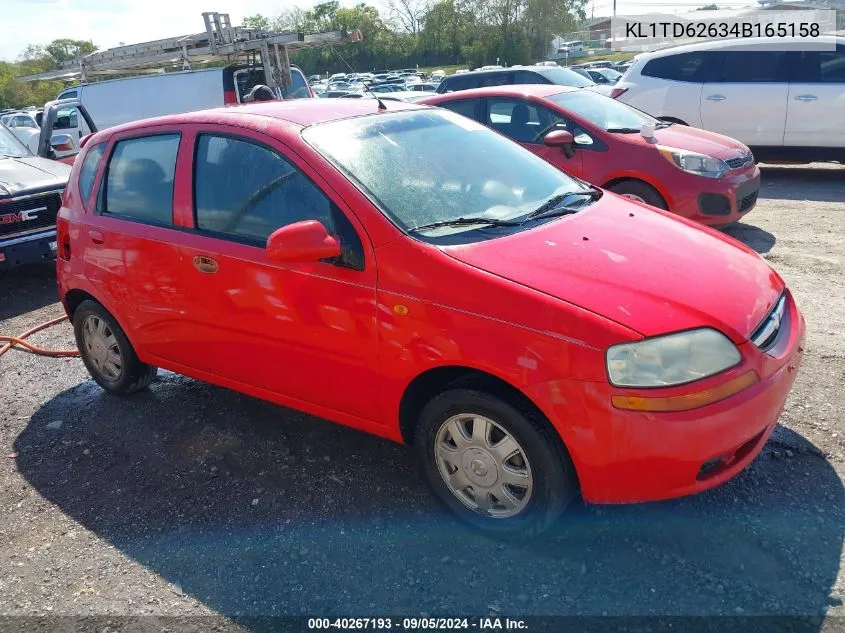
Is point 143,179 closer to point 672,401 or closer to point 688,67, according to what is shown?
point 672,401

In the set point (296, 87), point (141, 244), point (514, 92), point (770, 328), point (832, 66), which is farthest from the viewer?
point (296, 87)

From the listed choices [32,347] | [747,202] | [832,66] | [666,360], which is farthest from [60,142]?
[832,66]

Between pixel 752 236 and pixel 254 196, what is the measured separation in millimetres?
5499

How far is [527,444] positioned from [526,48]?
6476cm

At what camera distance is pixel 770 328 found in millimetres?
2936

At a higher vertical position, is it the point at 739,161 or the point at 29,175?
the point at 29,175

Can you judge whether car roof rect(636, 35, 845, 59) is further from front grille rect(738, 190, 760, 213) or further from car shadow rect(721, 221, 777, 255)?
front grille rect(738, 190, 760, 213)

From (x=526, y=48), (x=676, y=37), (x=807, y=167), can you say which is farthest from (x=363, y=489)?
(x=526, y=48)

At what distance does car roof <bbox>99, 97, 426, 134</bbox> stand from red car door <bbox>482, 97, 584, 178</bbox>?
3467 millimetres

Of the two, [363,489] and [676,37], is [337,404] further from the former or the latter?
[676,37]

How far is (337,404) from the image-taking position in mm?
3359

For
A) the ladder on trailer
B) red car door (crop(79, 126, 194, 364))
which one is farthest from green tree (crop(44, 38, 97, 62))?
red car door (crop(79, 126, 194, 364))

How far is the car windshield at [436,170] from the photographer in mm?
3207

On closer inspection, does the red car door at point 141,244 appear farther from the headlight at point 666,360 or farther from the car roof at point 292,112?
the headlight at point 666,360
